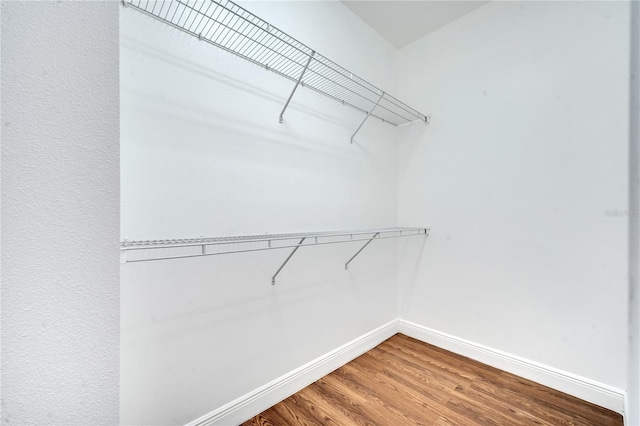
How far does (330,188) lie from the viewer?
1661mm

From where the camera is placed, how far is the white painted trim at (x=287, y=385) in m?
1.20

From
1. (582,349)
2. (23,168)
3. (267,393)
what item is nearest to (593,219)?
(582,349)

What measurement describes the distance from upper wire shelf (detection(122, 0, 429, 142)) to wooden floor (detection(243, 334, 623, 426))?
4.94 ft

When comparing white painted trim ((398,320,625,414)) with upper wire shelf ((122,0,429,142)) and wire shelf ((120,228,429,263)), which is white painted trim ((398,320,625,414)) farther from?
upper wire shelf ((122,0,429,142))

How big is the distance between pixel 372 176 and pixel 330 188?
1.48 feet

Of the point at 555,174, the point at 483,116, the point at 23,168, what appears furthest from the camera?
the point at 483,116

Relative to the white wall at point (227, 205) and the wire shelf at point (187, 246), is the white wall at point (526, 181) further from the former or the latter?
the wire shelf at point (187, 246)

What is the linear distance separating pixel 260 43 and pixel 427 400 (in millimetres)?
1878

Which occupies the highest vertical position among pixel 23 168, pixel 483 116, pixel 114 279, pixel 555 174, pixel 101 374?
pixel 483 116

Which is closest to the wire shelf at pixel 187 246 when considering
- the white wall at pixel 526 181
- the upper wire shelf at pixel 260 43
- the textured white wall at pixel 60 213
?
the textured white wall at pixel 60 213

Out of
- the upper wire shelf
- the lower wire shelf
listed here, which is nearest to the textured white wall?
the lower wire shelf

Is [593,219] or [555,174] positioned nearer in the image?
[593,219]

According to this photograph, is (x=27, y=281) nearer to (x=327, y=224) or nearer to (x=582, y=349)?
(x=327, y=224)

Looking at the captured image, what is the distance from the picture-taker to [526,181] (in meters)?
1.60
